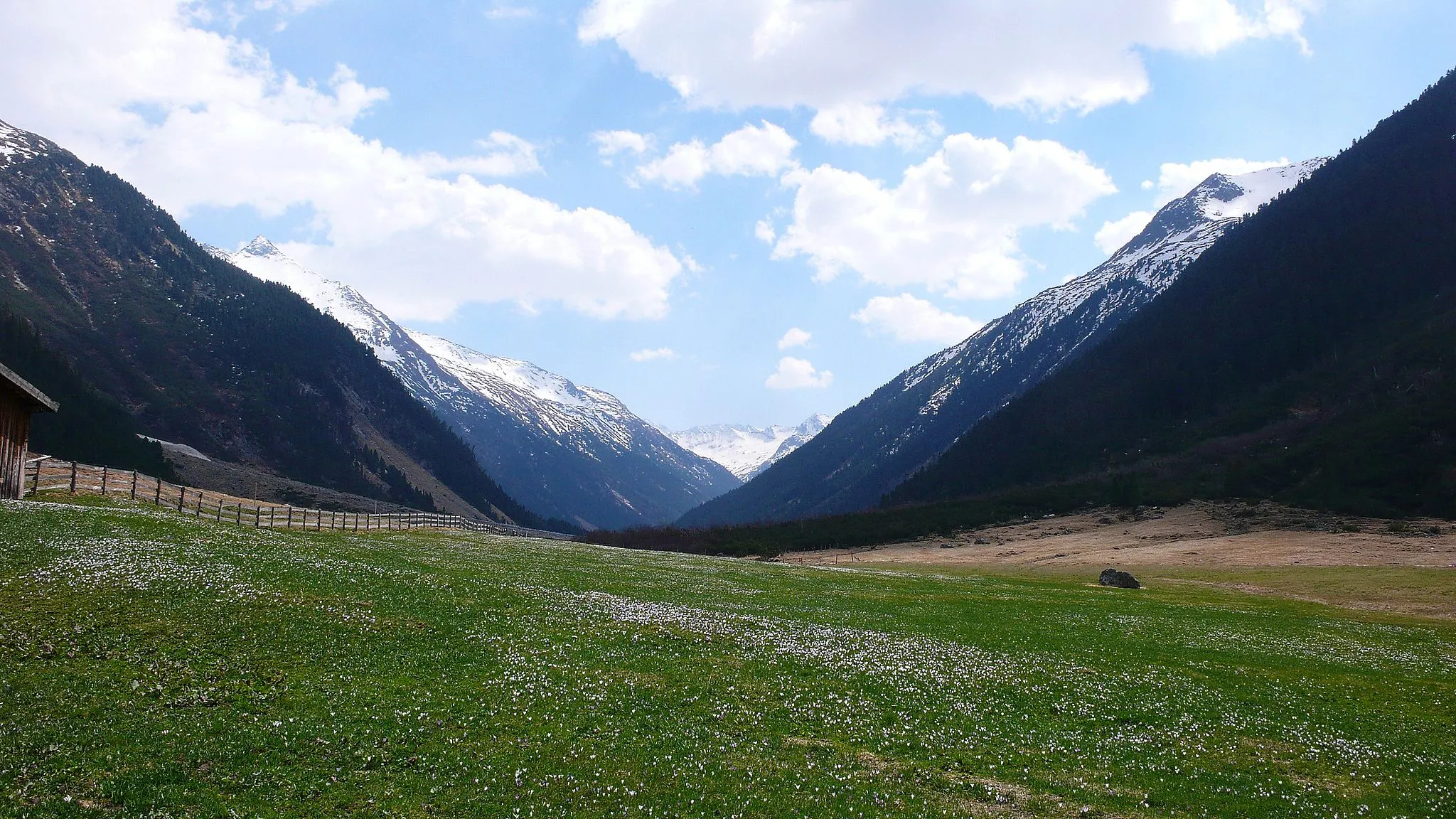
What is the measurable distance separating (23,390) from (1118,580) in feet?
285

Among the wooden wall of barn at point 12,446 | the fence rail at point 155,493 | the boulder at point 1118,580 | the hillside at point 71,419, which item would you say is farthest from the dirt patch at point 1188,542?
the hillside at point 71,419

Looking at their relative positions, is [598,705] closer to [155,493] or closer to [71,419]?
[155,493]

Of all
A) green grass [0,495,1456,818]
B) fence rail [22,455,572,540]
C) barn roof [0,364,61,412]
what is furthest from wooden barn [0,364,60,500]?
green grass [0,495,1456,818]

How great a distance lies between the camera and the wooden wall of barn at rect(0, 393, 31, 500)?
3941cm

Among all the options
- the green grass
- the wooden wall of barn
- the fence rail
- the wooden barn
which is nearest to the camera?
the green grass

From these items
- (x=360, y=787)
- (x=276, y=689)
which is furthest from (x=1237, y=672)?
(x=276, y=689)

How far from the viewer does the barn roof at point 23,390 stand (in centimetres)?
3862

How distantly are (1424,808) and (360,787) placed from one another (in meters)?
22.3

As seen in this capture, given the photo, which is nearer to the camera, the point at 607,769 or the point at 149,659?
the point at 607,769

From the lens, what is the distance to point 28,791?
1269 centimetres

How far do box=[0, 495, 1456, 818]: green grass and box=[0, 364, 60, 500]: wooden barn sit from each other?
6.71 meters

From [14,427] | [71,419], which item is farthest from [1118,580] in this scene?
[71,419]

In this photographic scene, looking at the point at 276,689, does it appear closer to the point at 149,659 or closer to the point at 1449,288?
the point at 149,659

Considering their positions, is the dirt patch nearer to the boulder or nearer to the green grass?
→ the boulder
